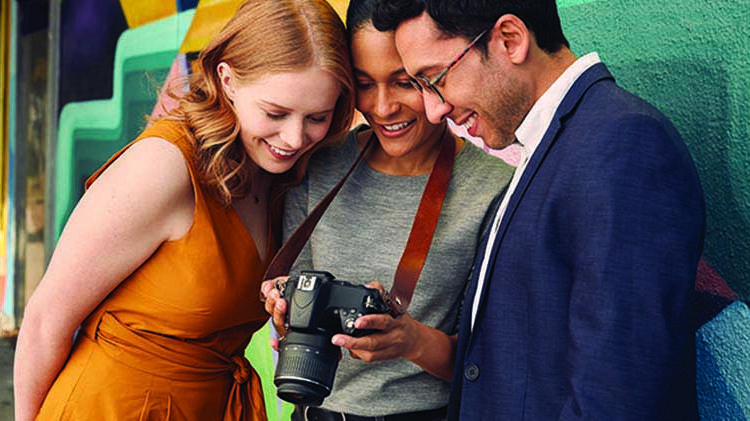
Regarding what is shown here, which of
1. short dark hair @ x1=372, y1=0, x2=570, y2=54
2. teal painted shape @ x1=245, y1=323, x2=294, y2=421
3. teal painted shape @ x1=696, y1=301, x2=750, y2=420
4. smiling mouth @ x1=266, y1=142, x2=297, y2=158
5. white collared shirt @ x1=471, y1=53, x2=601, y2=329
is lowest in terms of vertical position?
teal painted shape @ x1=245, y1=323, x2=294, y2=421

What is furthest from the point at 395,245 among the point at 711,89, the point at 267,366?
the point at 267,366

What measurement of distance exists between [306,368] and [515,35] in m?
0.70

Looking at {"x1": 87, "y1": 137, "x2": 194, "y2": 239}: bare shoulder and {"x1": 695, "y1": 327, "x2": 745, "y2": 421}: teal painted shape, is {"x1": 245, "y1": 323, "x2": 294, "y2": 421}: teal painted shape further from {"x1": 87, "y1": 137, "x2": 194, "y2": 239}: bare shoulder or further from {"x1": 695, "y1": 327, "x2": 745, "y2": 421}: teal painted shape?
{"x1": 695, "y1": 327, "x2": 745, "y2": 421}: teal painted shape

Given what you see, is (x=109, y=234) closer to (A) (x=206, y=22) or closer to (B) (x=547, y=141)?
(B) (x=547, y=141)

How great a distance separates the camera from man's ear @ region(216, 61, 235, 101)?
1.93 m

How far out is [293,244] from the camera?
1934 mm

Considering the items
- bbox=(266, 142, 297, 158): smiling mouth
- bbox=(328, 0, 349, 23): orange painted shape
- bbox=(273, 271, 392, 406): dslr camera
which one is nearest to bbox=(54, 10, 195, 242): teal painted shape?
bbox=(328, 0, 349, 23): orange painted shape

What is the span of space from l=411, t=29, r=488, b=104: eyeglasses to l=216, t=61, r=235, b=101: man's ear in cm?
41

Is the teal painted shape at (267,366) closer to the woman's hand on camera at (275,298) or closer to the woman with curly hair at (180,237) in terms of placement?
the woman with curly hair at (180,237)

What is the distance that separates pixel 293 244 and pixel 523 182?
25.7 inches

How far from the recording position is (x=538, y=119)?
Result: 154cm

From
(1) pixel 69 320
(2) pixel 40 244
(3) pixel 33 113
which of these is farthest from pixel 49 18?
(1) pixel 69 320

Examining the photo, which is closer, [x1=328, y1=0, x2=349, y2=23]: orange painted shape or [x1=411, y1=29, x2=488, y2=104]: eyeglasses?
[x1=411, y1=29, x2=488, y2=104]: eyeglasses

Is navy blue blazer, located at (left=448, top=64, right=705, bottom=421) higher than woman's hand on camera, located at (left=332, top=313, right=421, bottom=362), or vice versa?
navy blue blazer, located at (left=448, top=64, right=705, bottom=421)
